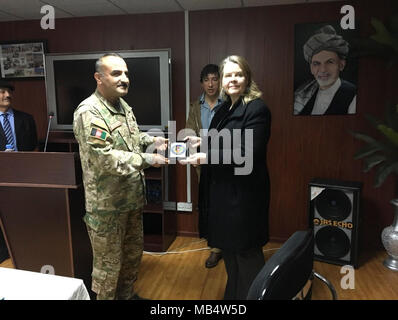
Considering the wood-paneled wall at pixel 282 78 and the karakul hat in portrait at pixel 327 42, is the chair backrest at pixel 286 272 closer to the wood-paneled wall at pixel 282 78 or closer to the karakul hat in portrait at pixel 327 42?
the wood-paneled wall at pixel 282 78

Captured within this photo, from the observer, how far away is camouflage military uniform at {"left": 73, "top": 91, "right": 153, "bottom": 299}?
5.43 feet

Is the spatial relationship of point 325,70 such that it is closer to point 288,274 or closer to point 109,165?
point 109,165

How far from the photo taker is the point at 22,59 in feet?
11.3

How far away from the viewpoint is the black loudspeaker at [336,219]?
100 inches

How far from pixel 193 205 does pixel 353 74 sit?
6.50ft

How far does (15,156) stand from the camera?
1949 millimetres

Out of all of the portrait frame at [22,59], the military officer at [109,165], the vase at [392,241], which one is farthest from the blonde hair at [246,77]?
the portrait frame at [22,59]

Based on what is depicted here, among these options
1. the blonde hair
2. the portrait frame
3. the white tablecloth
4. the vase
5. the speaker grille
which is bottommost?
the vase

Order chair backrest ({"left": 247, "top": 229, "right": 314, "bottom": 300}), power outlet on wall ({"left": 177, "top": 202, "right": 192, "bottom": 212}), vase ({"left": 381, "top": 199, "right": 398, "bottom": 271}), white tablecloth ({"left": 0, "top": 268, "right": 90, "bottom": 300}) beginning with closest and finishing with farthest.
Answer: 1. chair backrest ({"left": 247, "top": 229, "right": 314, "bottom": 300})
2. white tablecloth ({"left": 0, "top": 268, "right": 90, "bottom": 300})
3. vase ({"left": 381, "top": 199, "right": 398, "bottom": 271})
4. power outlet on wall ({"left": 177, "top": 202, "right": 192, "bottom": 212})

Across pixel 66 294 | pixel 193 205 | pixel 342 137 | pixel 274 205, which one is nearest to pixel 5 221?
pixel 66 294

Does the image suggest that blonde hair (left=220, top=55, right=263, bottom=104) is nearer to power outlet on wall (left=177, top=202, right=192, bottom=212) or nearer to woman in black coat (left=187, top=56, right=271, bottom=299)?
woman in black coat (left=187, top=56, right=271, bottom=299)

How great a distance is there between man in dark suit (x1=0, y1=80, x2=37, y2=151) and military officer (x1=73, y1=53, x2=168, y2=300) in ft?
4.84

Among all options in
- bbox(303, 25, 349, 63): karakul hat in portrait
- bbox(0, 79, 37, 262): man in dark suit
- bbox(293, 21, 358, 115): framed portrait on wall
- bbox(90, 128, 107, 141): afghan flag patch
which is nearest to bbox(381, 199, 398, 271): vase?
bbox(293, 21, 358, 115): framed portrait on wall

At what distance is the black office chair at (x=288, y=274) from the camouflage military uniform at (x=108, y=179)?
3.54 ft
